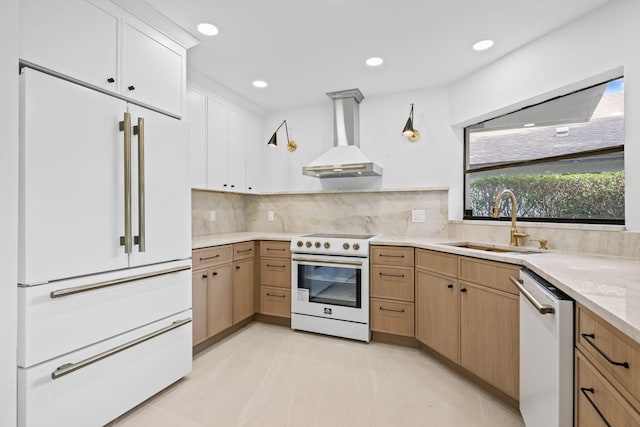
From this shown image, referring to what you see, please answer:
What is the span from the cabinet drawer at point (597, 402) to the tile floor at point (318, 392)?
82cm

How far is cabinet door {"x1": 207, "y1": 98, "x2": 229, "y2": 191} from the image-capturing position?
9.87 feet

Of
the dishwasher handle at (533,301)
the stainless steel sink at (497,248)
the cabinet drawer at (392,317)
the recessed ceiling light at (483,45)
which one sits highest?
the recessed ceiling light at (483,45)

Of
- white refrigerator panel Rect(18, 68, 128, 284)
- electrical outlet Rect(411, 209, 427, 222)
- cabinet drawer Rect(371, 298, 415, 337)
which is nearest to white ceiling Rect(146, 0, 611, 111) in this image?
white refrigerator panel Rect(18, 68, 128, 284)

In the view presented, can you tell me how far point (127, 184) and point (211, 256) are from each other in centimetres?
107

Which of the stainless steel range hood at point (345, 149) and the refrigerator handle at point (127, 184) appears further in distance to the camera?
the stainless steel range hood at point (345, 149)

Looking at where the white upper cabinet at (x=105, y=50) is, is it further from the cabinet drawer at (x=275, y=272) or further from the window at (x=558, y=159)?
the window at (x=558, y=159)

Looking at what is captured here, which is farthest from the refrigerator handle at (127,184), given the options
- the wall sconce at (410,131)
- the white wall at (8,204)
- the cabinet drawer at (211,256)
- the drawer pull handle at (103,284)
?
the wall sconce at (410,131)

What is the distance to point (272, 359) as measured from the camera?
2482mm

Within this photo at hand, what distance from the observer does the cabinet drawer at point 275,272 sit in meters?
3.15

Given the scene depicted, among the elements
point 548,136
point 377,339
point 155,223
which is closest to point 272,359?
point 377,339

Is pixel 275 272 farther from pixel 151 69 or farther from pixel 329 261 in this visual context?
pixel 151 69

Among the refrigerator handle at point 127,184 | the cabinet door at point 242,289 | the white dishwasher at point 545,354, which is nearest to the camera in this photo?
the white dishwasher at point 545,354

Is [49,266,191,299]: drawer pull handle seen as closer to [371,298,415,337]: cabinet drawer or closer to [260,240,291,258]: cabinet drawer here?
[260,240,291,258]: cabinet drawer

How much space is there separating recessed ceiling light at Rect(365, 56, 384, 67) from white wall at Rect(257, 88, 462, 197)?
2.45ft
